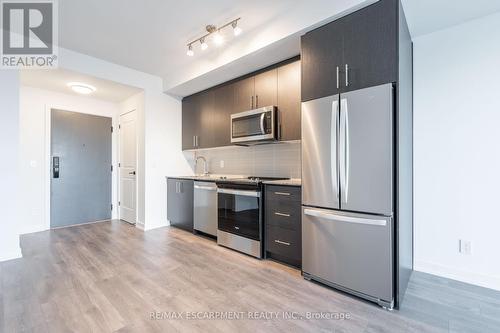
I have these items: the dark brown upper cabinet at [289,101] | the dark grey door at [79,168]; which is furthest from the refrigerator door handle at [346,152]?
the dark grey door at [79,168]

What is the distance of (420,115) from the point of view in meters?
2.56

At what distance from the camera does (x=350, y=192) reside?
2004 millimetres

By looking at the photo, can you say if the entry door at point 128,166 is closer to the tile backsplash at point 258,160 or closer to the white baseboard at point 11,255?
the tile backsplash at point 258,160

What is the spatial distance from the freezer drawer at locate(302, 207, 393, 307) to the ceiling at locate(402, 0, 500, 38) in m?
1.82

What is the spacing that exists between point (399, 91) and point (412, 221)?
1.48 meters

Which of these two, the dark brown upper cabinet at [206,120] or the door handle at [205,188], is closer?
the door handle at [205,188]

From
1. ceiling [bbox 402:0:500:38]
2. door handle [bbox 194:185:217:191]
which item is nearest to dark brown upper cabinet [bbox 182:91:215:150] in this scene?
door handle [bbox 194:185:217:191]

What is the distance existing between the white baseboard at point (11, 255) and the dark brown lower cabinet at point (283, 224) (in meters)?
2.95

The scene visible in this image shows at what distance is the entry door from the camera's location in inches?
177

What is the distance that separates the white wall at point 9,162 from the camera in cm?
281

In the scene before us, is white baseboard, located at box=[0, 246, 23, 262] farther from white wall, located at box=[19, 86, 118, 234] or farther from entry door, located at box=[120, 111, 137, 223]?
entry door, located at box=[120, 111, 137, 223]

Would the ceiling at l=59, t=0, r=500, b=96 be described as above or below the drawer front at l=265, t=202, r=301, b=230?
above

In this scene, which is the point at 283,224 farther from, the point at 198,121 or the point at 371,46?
the point at 198,121

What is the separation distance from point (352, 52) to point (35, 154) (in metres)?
4.95
